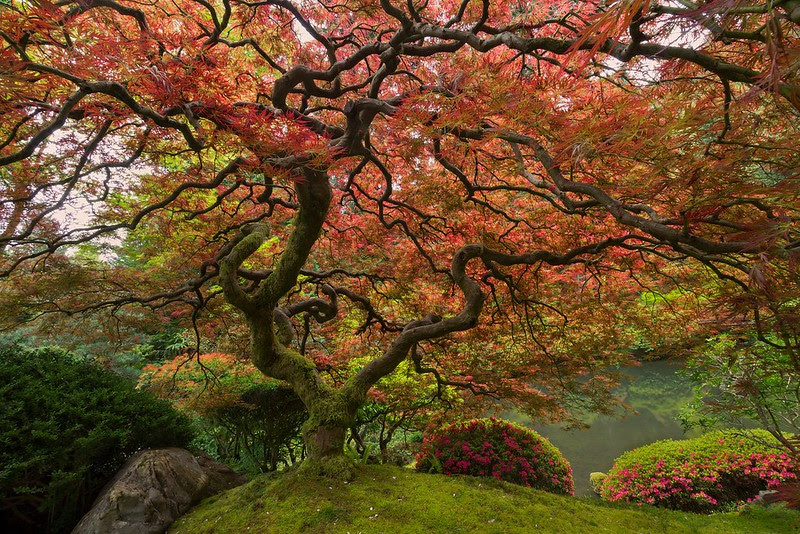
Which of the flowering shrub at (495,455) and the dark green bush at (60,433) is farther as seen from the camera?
the flowering shrub at (495,455)

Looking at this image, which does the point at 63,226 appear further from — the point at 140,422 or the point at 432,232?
the point at 432,232

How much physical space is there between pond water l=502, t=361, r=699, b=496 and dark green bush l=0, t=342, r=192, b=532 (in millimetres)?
6653

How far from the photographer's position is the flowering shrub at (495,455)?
169 inches

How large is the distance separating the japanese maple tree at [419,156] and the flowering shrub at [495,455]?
71 centimetres

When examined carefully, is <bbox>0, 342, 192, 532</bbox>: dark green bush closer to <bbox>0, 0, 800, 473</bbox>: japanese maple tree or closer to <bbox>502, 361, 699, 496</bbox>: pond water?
<bbox>0, 0, 800, 473</bbox>: japanese maple tree

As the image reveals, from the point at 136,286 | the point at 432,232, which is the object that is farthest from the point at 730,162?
the point at 136,286

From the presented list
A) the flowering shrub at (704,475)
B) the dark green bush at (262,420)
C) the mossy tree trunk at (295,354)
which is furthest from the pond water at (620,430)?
the mossy tree trunk at (295,354)

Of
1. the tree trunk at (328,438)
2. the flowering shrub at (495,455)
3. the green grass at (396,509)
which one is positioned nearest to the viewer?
the green grass at (396,509)

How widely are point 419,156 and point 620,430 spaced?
985 cm

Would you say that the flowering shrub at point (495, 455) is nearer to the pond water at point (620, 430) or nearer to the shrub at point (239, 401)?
the shrub at point (239, 401)

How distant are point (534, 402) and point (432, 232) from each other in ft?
7.38

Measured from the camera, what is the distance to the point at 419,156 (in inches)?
146

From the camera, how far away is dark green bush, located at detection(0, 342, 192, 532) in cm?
245

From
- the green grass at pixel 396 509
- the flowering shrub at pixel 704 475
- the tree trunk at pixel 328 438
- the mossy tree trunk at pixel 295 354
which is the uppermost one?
the mossy tree trunk at pixel 295 354
